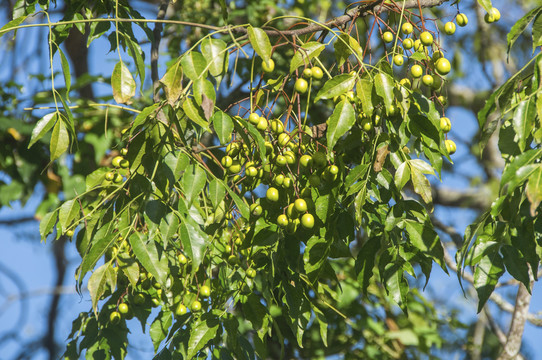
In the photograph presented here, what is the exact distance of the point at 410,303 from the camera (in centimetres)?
295

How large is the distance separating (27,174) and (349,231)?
75.6 inches

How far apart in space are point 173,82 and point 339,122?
0.33 m

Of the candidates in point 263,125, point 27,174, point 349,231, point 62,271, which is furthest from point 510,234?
point 62,271

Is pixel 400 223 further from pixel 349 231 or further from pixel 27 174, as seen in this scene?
pixel 27 174

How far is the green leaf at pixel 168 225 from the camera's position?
122 cm

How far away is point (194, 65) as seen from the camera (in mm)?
1222

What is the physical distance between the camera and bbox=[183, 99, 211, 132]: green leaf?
1176mm

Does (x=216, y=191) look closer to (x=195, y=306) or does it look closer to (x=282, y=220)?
(x=282, y=220)

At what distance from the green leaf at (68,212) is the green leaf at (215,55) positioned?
53 cm

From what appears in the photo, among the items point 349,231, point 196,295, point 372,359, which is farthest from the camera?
point 372,359

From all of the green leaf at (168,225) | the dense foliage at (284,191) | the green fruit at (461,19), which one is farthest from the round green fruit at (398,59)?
the green leaf at (168,225)

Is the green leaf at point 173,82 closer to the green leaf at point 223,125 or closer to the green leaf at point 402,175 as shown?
the green leaf at point 223,125

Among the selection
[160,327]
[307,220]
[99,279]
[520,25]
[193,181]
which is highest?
[520,25]

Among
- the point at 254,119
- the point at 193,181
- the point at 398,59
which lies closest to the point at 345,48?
the point at 398,59
